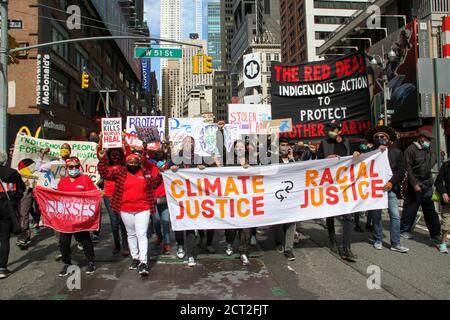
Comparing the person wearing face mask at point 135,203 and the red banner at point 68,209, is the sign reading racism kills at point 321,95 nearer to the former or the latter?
the person wearing face mask at point 135,203

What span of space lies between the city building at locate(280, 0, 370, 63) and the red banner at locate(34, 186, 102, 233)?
66.5 metres

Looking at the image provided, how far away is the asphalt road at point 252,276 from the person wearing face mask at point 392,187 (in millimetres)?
202

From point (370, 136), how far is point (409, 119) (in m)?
14.2

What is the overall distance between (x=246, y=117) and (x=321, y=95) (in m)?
6.96

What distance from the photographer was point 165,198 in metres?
6.41

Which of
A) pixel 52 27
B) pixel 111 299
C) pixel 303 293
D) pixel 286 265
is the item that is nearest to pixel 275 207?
pixel 286 265

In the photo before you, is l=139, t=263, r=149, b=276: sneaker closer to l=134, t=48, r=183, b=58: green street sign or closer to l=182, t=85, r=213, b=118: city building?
l=134, t=48, r=183, b=58: green street sign

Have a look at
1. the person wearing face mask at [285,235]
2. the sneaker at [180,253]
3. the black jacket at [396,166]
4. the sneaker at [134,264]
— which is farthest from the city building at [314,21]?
the sneaker at [134,264]

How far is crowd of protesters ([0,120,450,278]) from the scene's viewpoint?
5543mm

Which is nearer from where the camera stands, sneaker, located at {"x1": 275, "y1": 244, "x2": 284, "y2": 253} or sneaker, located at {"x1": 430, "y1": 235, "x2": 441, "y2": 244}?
sneaker, located at {"x1": 275, "y1": 244, "x2": 284, "y2": 253}

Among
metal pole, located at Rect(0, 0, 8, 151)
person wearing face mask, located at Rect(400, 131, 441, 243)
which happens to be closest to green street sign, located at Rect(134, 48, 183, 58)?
metal pole, located at Rect(0, 0, 8, 151)

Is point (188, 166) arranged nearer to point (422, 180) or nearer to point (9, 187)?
point (9, 187)

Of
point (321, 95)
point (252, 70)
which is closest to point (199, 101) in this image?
point (252, 70)

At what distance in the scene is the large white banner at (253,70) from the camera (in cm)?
1469
